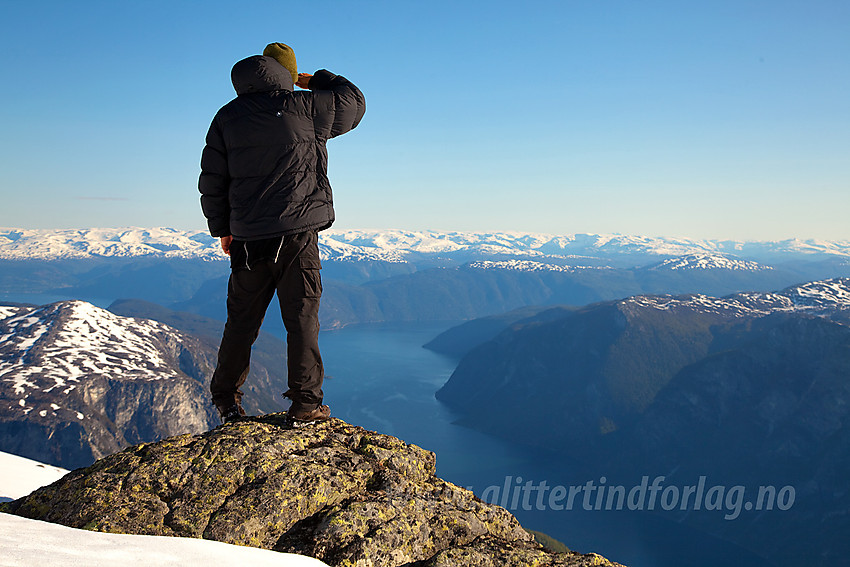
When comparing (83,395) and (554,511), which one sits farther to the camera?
(554,511)

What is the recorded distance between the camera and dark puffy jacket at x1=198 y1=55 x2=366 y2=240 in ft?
18.5

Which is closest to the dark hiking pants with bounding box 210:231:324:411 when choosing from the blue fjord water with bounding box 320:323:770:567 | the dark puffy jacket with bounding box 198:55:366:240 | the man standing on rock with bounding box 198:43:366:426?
the man standing on rock with bounding box 198:43:366:426

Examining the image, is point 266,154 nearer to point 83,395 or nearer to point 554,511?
point 554,511

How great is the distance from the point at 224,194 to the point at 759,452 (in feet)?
687

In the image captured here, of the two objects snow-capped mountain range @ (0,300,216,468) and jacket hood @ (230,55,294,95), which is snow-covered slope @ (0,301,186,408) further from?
jacket hood @ (230,55,294,95)

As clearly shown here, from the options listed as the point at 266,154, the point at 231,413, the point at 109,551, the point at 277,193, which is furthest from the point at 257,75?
the point at 109,551

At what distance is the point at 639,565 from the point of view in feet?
421

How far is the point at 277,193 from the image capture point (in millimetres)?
5680

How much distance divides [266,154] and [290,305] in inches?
67.6

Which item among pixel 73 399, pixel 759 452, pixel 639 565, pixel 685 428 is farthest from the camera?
pixel 685 428

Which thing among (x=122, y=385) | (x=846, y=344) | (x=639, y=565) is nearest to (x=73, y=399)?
(x=122, y=385)

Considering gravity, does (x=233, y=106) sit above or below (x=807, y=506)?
above

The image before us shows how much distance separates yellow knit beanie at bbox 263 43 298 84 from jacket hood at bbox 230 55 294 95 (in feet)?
0.53

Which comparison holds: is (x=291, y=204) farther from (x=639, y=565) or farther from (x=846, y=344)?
(x=846, y=344)
